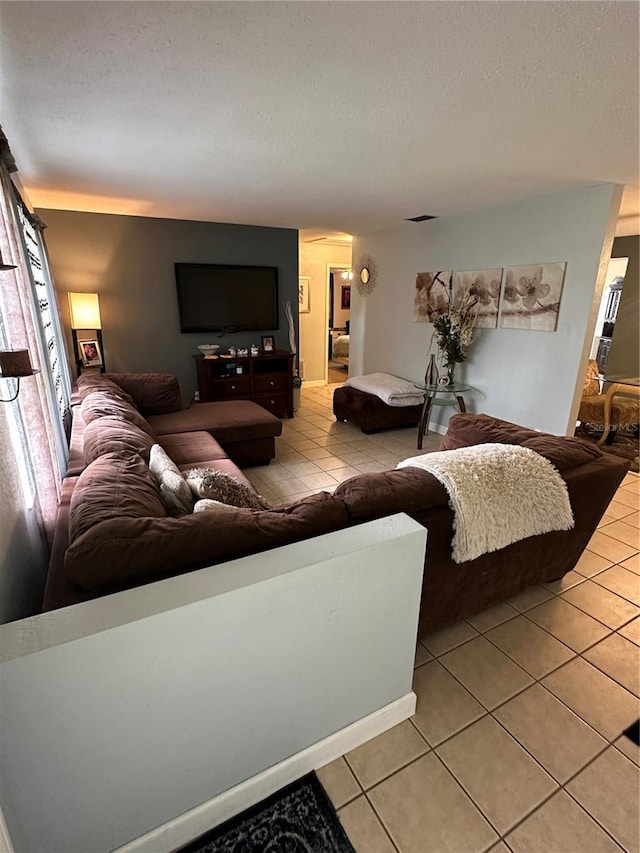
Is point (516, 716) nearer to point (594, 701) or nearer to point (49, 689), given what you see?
point (594, 701)

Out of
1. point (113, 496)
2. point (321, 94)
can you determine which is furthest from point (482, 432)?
point (113, 496)

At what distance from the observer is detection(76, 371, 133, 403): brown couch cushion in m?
3.28

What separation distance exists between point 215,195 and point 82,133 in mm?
1352

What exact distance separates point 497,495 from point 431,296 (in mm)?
3420

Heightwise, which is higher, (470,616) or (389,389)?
(389,389)

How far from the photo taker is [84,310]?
13.4 feet

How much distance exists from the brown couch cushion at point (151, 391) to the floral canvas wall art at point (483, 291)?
297cm

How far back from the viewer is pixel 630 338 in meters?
5.02

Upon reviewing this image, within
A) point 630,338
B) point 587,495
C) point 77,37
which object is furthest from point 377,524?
point 630,338

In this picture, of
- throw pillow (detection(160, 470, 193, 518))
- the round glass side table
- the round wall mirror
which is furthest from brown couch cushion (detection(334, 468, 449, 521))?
the round wall mirror

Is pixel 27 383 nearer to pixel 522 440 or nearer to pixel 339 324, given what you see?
pixel 522 440

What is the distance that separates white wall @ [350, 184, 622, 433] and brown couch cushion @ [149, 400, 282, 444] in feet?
6.92

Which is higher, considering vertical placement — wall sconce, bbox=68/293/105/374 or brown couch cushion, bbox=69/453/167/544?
wall sconce, bbox=68/293/105/374

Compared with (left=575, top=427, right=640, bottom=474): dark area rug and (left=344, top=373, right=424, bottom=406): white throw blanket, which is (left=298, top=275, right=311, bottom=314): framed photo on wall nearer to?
(left=344, top=373, right=424, bottom=406): white throw blanket
